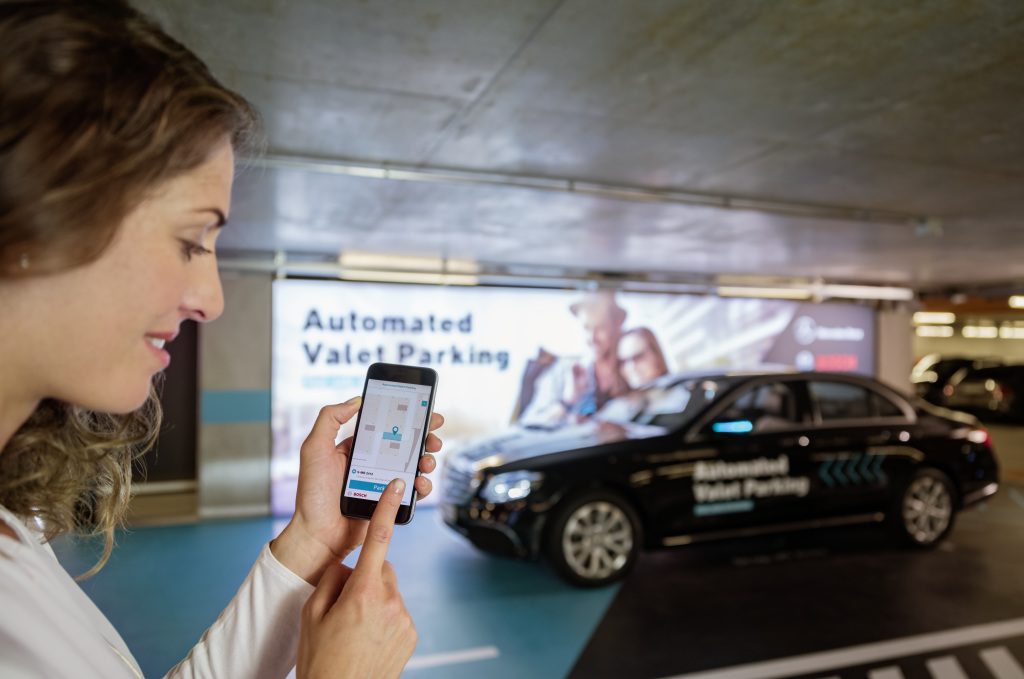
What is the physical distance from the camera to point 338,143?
364 centimetres

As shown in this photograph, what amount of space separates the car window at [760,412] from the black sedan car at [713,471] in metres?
0.01

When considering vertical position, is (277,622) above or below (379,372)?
below

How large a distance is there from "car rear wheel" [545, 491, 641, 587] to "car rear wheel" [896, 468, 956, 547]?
2623 mm

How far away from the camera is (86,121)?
680 millimetres

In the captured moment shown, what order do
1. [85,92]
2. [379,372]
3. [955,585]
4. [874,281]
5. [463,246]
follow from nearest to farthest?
[85,92] → [379,372] → [955,585] → [463,246] → [874,281]

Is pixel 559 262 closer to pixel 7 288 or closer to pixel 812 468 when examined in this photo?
pixel 812 468

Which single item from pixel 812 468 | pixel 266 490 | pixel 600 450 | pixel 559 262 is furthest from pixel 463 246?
pixel 812 468

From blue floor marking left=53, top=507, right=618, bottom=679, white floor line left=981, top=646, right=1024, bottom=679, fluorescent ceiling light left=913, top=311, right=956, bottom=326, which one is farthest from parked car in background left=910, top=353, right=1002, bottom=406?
blue floor marking left=53, top=507, right=618, bottom=679

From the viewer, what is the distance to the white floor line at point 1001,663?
3695 millimetres

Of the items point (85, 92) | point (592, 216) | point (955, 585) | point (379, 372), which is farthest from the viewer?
point (592, 216)

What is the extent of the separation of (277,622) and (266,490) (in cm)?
685

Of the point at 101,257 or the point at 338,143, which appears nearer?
the point at 101,257

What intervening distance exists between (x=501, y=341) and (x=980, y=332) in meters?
19.9

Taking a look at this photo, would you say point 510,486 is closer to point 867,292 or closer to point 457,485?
point 457,485
